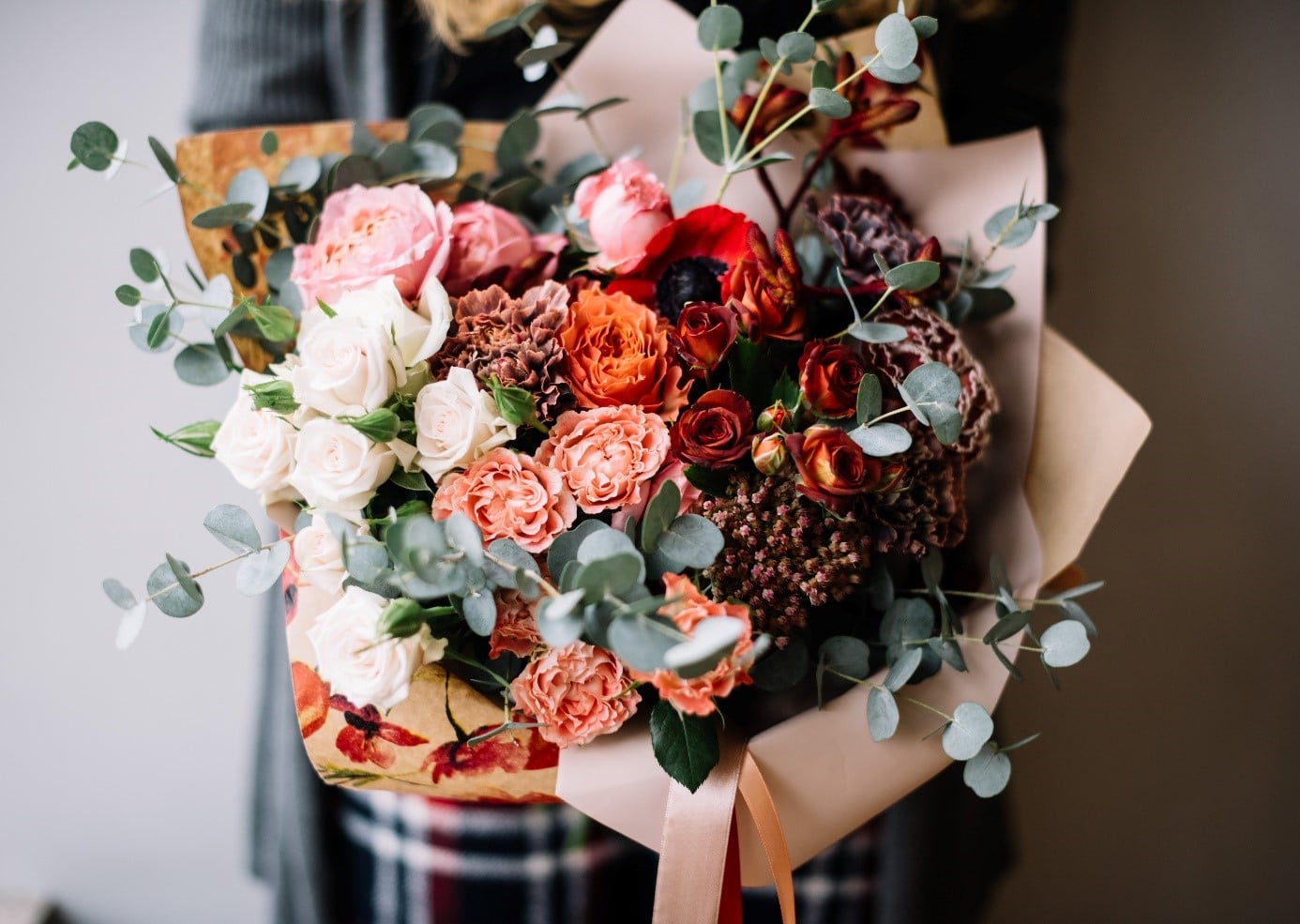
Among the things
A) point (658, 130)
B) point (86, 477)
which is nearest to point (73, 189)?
point (86, 477)

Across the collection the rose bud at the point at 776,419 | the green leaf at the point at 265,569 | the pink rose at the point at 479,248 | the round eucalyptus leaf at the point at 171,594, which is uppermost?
the pink rose at the point at 479,248

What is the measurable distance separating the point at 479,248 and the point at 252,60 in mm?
445

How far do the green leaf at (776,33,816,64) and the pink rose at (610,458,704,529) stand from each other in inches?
11.2

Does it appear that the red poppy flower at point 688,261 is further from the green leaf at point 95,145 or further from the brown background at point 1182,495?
the brown background at point 1182,495

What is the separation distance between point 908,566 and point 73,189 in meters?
1.05

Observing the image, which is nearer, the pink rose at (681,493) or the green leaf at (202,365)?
the pink rose at (681,493)

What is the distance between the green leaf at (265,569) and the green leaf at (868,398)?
0.34 meters

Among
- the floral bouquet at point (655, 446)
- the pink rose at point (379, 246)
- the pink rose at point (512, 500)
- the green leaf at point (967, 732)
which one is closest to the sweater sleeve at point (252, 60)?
the floral bouquet at point (655, 446)

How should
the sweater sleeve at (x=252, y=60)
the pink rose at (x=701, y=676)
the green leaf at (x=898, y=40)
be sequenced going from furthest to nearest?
the sweater sleeve at (x=252, y=60), the green leaf at (x=898, y=40), the pink rose at (x=701, y=676)

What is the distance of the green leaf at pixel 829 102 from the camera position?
0.53 metres

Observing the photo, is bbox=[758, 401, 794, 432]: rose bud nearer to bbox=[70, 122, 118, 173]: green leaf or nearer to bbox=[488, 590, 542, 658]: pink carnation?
bbox=[488, 590, 542, 658]: pink carnation

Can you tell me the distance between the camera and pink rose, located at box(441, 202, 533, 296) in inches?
21.8

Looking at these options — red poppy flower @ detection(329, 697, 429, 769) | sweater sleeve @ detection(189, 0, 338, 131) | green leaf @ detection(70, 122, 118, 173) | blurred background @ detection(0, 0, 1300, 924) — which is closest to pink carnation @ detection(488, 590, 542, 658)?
red poppy flower @ detection(329, 697, 429, 769)

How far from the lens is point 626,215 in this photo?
0.54 metres
